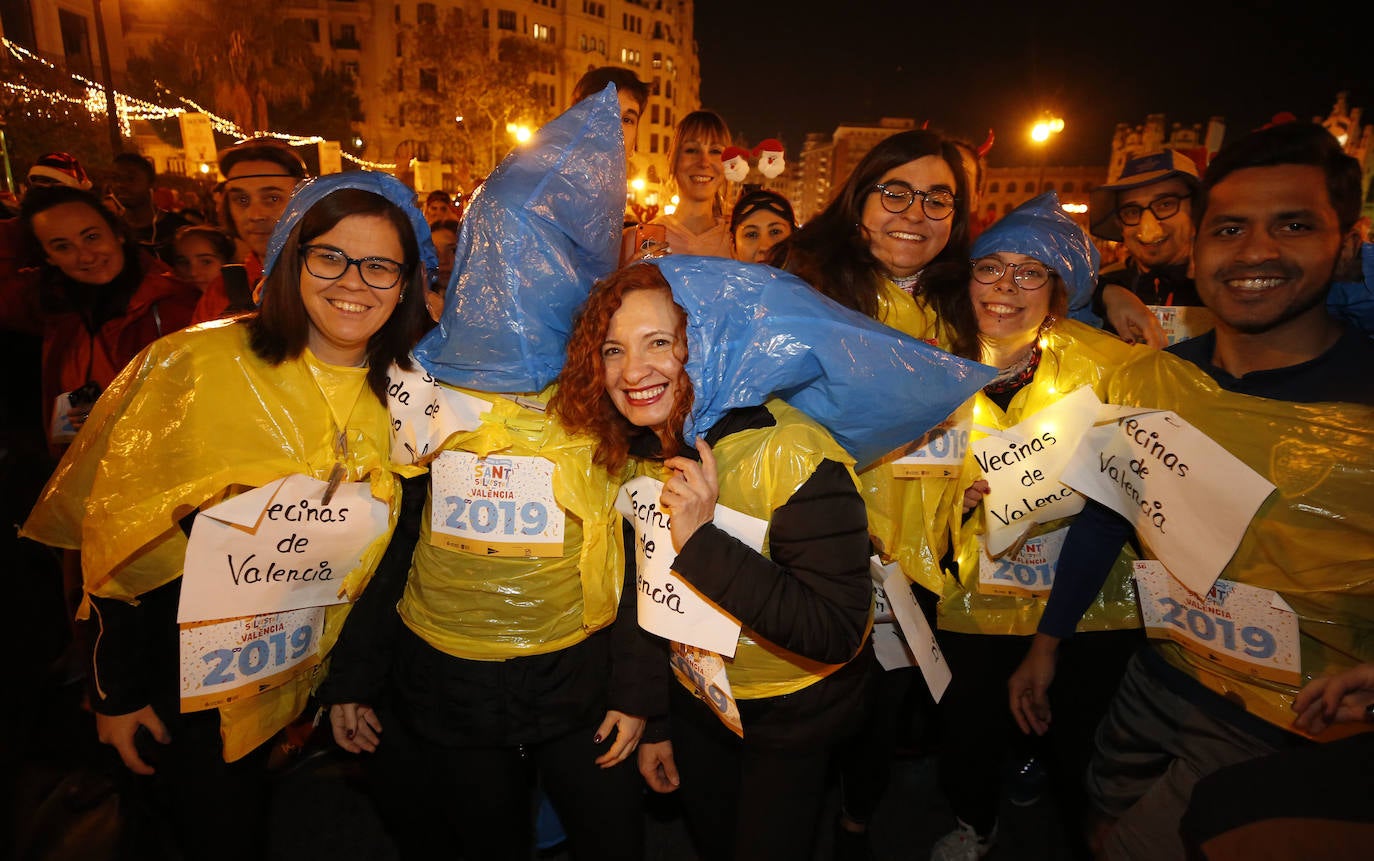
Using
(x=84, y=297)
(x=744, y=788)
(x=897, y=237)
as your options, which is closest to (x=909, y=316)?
(x=897, y=237)

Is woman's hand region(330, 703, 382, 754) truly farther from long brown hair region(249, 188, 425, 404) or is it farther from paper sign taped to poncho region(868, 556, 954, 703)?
paper sign taped to poncho region(868, 556, 954, 703)

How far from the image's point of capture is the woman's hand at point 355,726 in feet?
7.32

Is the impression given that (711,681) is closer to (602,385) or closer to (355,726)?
(602,385)

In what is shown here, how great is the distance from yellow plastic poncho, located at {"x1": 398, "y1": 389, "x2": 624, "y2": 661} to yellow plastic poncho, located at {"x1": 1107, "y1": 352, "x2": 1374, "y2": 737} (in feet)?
6.22

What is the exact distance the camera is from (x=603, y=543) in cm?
213

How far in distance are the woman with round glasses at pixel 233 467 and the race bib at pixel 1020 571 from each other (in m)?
2.25

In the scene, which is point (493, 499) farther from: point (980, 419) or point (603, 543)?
point (980, 419)

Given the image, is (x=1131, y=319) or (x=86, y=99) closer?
(x=1131, y=319)

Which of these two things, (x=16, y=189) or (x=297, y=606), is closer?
(x=297, y=606)

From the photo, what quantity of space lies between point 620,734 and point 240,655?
1.21 metres

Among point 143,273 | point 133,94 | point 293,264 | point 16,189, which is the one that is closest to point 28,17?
point 133,94

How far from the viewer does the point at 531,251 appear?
198 centimetres

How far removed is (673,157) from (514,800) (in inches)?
155

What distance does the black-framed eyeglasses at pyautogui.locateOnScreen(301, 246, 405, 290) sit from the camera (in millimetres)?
2041
